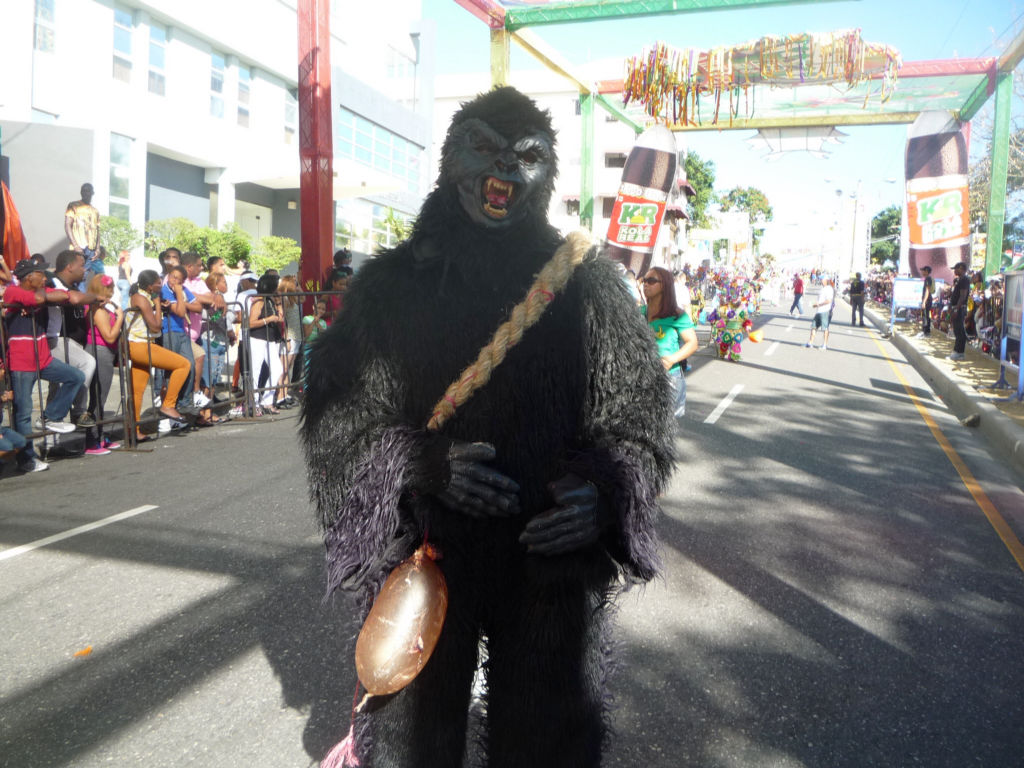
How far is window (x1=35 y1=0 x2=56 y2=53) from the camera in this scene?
17.3 meters

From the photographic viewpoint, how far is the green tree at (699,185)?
60.3 m

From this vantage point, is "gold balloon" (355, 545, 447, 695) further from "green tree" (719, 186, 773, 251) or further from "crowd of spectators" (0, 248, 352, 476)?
"green tree" (719, 186, 773, 251)

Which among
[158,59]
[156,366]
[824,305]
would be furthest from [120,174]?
[824,305]

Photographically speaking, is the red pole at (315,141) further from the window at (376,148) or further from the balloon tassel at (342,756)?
the window at (376,148)

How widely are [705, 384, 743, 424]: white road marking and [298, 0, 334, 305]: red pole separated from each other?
5169 mm

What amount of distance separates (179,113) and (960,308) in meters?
19.3

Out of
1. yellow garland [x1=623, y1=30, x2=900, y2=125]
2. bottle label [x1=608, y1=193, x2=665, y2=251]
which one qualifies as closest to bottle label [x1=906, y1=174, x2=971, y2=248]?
yellow garland [x1=623, y1=30, x2=900, y2=125]

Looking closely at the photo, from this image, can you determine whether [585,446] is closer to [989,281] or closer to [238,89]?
[989,281]

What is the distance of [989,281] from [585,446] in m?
17.4

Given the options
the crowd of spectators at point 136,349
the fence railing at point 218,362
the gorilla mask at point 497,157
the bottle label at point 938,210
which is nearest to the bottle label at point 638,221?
the bottle label at point 938,210

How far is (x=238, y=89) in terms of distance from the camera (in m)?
23.8

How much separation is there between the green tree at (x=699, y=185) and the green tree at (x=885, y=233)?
1550 inches

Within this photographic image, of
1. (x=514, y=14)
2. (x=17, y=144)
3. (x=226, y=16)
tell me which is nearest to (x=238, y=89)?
(x=226, y=16)

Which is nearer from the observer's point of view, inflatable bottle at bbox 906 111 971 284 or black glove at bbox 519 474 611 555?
black glove at bbox 519 474 611 555
